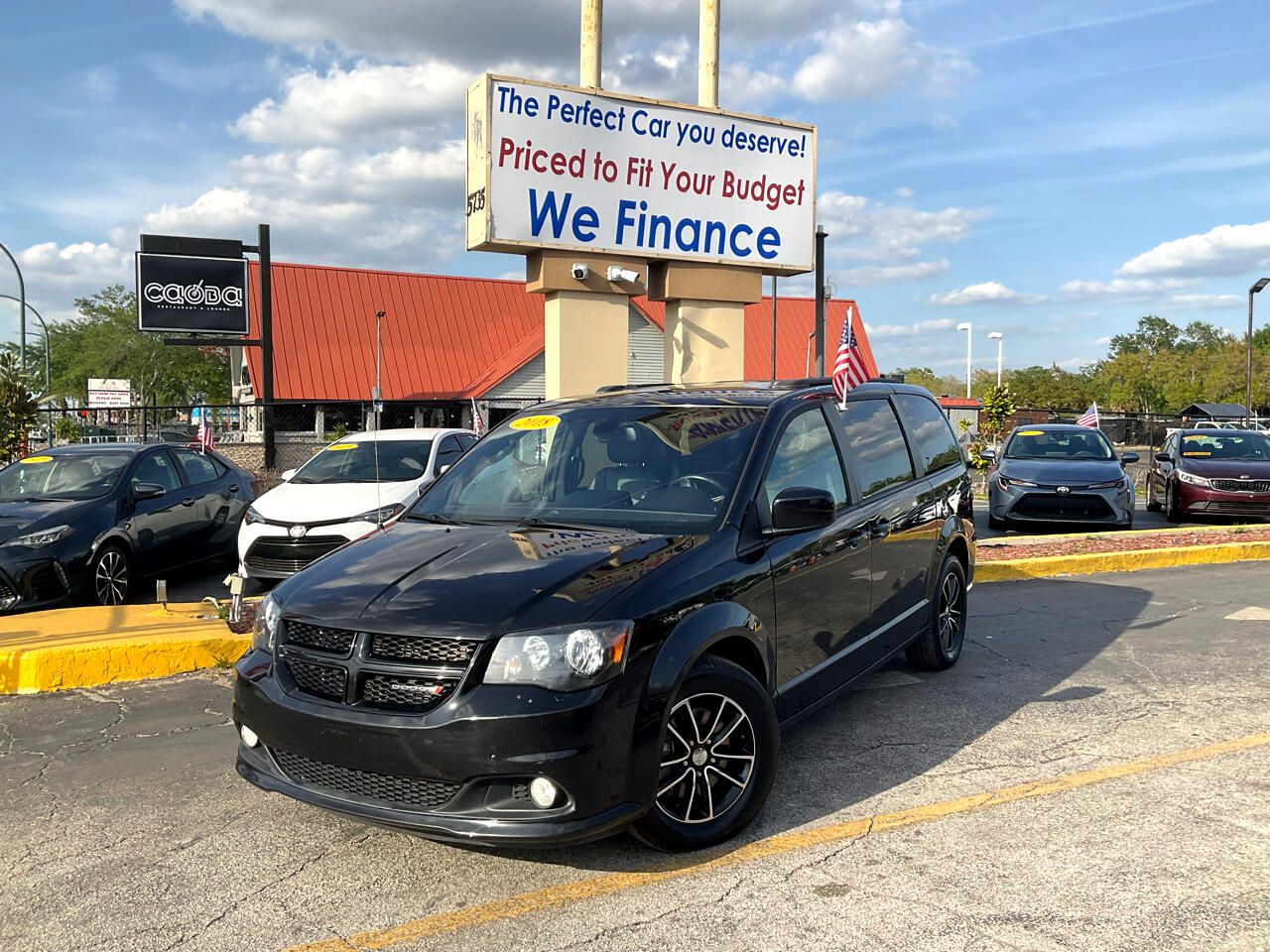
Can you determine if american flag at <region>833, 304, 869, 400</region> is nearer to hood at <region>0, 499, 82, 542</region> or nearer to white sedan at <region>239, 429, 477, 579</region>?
white sedan at <region>239, 429, 477, 579</region>

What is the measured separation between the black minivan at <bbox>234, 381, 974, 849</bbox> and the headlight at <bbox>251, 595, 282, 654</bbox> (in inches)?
0.6

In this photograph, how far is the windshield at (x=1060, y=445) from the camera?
48.4 feet

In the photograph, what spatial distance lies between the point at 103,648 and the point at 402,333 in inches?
1193

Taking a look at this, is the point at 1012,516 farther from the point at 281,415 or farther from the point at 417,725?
the point at 281,415

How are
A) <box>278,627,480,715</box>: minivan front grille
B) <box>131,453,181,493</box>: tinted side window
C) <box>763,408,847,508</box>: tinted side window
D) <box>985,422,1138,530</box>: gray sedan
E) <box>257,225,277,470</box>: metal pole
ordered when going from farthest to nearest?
<box>257,225,277,470</box>: metal pole
<box>985,422,1138,530</box>: gray sedan
<box>131,453,181,493</box>: tinted side window
<box>763,408,847,508</box>: tinted side window
<box>278,627,480,715</box>: minivan front grille

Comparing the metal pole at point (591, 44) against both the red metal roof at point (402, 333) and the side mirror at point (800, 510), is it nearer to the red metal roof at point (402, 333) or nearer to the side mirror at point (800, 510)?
the side mirror at point (800, 510)

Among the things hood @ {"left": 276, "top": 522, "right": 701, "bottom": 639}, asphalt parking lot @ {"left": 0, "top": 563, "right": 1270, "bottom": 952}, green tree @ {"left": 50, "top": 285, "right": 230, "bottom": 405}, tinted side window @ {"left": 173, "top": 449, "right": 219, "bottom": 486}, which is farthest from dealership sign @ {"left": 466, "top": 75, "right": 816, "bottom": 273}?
green tree @ {"left": 50, "top": 285, "right": 230, "bottom": 405}

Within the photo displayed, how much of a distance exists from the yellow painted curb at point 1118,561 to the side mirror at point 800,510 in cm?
609

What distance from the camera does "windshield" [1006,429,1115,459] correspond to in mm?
14758

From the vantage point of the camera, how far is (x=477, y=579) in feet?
12.3

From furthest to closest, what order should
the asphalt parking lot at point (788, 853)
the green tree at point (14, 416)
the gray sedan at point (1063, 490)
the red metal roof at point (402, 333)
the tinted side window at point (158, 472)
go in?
the red metal roof at point (402, 333) → the green tree at point (14, 416) → the gray sedan at point (1063, 490) → the tinted side window at point (158, 472) → the asphalt parking lot at point (788, 853)

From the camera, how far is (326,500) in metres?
9.24

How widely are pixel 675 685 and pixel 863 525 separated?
6.42 ft

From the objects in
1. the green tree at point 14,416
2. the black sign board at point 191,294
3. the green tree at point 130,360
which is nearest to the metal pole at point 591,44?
the green tree at point 14,416
